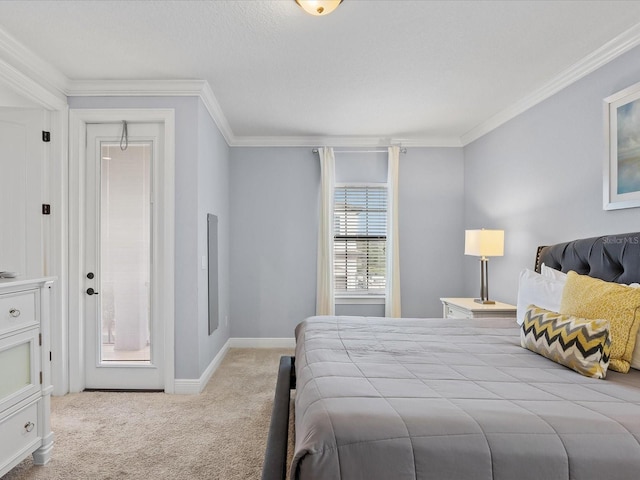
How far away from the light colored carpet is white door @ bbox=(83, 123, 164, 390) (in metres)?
0.23

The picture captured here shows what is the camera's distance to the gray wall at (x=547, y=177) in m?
2.59

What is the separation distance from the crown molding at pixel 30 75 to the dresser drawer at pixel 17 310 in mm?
1497

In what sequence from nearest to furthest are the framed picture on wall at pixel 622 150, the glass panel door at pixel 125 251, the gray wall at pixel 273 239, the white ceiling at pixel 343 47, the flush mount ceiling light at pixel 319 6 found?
the flush mount ceiling light at pixel 319 6 < the white ceiling at pixel 343 47 < the framed picture on wall at pixel 622 150 < the glass panel door at pixel 125 251 < the gray wall at pixel 273 239

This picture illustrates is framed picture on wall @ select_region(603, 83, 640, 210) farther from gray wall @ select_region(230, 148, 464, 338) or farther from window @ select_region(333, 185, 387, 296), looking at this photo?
gray wall @ select_region(230, 148, 464, 338)

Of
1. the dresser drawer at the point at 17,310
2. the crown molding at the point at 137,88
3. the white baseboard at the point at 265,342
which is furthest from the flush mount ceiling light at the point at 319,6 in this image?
the white baseboard at the point at 265,342

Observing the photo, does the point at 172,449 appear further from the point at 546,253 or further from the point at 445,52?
the point at 445,52

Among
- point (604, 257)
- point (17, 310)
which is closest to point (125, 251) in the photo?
point (17, 310)

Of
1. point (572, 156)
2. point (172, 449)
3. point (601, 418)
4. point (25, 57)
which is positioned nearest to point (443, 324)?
point (601, 418)

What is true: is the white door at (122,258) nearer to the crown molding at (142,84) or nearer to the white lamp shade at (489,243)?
the crown molding at (142,84)

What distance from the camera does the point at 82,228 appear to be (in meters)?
3.16

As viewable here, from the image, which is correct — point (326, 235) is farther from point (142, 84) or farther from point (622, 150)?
point (622, 150)

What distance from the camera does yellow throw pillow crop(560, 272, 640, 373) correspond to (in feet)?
5.32

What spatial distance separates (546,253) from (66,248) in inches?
151

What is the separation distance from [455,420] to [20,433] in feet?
7.23
